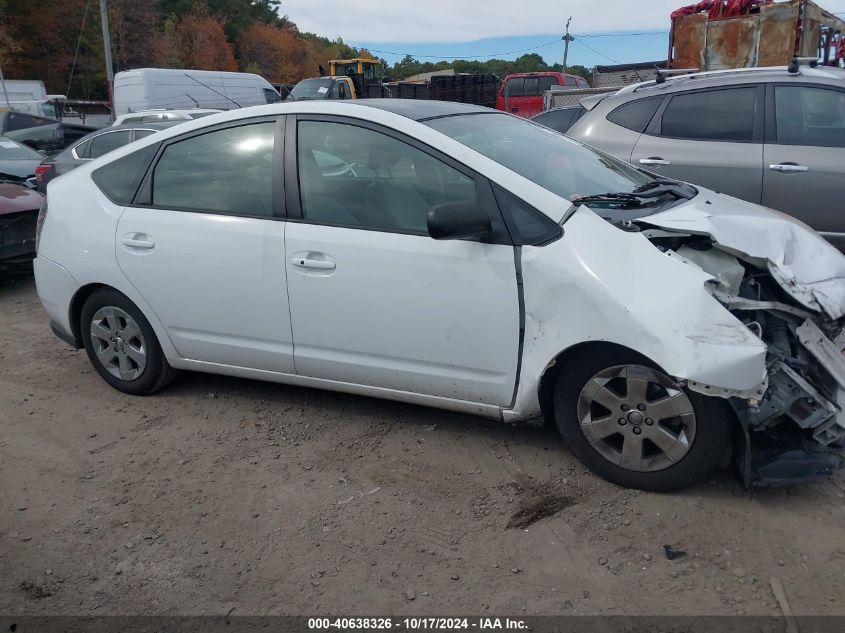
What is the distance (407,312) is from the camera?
3.56m

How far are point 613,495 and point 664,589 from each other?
628 mm

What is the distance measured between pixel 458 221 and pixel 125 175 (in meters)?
2.29

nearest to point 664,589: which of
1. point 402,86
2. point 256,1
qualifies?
point 402,86

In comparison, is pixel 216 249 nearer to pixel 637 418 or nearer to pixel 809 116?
pixel 637 418

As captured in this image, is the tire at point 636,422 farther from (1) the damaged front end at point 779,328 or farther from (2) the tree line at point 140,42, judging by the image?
(2) the tree line at point 140,42

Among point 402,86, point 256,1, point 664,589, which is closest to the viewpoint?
point 664,589

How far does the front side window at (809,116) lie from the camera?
5.85 meters

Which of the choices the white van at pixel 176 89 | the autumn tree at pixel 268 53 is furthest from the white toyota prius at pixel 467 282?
the autumn tree at pixel 268 53

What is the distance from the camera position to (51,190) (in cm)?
474

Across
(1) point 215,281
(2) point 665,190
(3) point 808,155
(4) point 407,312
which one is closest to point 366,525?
(4) point 407,312

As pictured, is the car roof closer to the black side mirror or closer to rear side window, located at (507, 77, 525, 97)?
the black side mirror

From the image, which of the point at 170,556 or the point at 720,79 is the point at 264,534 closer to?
the point at 170,556

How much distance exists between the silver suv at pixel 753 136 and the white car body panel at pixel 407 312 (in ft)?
11.5

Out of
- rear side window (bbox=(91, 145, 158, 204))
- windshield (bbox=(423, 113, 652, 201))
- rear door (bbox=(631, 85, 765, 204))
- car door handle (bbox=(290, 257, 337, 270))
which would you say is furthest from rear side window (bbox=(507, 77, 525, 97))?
car door handle (bbox=(290, 257, 337, 270))
